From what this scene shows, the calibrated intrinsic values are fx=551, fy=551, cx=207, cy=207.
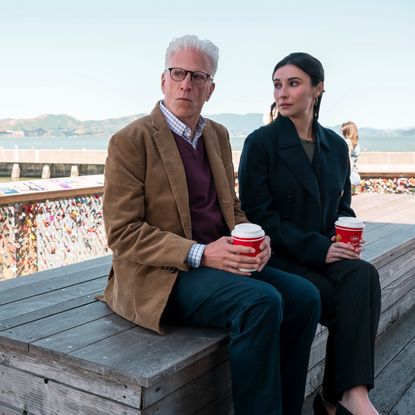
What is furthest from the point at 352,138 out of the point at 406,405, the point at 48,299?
the point at 48,299

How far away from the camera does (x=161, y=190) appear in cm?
187

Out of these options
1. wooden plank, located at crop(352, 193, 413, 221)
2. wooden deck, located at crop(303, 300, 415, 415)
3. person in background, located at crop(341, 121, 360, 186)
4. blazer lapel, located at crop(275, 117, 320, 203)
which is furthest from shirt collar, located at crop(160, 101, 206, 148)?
person in background, located at crop(341, 121, 360, 186)

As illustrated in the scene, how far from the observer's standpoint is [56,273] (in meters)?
2.78

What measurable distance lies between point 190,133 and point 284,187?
602 mm

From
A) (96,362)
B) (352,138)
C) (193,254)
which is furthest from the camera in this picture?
(352,138)

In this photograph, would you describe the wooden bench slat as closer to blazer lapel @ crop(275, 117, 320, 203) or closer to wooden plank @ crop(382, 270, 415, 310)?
blazer lapel @ crop(275, 117, 320, 203)

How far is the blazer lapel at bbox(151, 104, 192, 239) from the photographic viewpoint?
1.87 meters

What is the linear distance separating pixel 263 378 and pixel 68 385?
0.59 meters

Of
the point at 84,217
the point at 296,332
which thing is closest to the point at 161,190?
the point at 296,332

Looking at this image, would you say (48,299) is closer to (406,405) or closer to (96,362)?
(96,362)

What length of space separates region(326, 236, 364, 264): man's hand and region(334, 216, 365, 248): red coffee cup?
17 millimetres

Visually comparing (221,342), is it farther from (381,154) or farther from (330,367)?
(381,154)

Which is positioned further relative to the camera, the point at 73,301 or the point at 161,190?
the point at 73,301

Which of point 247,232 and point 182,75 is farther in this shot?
point 182,75
